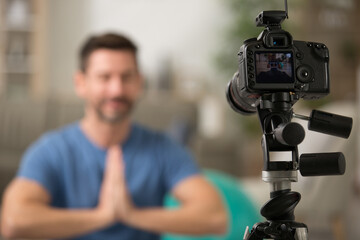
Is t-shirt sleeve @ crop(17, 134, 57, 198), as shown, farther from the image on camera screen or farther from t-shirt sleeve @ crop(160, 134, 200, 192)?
the image on camera screen

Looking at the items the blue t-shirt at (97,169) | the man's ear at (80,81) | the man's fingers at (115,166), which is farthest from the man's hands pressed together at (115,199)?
the man's ear at (80,81)

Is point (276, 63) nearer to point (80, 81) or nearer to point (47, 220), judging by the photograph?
point (47, 220)

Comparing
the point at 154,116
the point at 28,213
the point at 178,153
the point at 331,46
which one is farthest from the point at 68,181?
the point at 331,46

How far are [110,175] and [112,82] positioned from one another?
1.06ft

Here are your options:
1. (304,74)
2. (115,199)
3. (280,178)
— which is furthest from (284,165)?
(115,199)

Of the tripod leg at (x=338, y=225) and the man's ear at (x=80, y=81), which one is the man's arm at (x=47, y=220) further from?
the tripod leg at (x=338, y=225)

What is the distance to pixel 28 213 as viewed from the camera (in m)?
1.44

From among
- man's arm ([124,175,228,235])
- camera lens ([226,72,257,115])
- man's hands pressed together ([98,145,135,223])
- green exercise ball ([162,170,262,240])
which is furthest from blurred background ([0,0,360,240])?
camera lens ([226,72,257,115])

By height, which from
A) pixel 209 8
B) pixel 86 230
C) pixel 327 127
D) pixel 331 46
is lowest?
pixel 86 230

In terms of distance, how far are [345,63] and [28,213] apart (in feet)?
17.5

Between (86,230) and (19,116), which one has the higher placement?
(19,116)

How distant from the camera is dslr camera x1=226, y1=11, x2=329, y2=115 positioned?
63cm

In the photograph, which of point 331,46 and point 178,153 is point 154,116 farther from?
point 331,46

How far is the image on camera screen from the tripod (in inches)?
0.8
